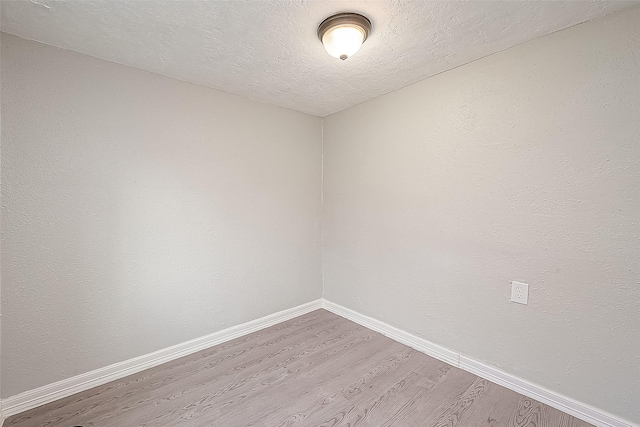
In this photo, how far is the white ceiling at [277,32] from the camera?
141cm

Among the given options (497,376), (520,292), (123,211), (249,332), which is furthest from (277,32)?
(497,376)

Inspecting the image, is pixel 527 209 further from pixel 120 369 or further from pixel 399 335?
pixel 120 369

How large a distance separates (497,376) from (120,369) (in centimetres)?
262

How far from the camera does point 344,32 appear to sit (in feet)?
4.93

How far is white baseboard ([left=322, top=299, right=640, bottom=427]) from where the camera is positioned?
1.54 metres

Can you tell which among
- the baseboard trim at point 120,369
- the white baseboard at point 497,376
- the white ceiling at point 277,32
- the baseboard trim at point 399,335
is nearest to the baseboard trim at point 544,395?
the white baseboard at point 497,376

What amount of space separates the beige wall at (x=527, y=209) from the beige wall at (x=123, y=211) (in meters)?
1.22

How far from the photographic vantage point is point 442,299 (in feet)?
7.15

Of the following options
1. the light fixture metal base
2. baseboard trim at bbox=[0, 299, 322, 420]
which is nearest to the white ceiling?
the light fixture metal base

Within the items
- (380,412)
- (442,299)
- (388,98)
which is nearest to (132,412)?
(380,412)

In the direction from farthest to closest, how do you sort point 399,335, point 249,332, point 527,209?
1. point 249,332
2. point 399,335
3. point 527,209

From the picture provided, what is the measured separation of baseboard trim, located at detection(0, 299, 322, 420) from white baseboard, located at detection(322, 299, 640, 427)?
101cm

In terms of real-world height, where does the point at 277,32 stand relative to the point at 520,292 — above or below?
above

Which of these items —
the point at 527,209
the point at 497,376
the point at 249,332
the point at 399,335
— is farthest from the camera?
the point at 249,332
